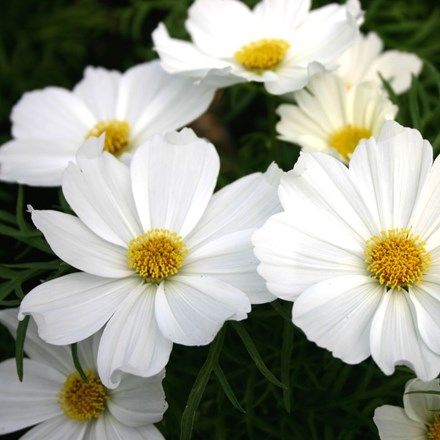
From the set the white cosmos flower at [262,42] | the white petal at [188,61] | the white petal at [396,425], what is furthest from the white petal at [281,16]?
the white petal at [396,425]

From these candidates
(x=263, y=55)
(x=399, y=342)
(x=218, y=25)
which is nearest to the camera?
(x=399, y=342)

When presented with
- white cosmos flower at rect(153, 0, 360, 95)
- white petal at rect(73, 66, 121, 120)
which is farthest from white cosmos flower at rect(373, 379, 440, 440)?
white petal at rect(73, 66, 121, 120)

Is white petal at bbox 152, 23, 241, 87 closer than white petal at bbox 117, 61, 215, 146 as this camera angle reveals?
Yes

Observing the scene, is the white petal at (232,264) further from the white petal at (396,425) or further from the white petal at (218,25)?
the white petal at (218,25)

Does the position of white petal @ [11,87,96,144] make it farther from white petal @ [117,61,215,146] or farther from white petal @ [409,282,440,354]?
white petal @ [409,282,440,354]

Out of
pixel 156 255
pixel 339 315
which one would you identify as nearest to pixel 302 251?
pixel 339 315

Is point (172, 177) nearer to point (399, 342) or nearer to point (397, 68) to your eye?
point (399, 342)

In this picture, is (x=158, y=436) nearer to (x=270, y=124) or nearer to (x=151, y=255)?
(x=151, y=255)
